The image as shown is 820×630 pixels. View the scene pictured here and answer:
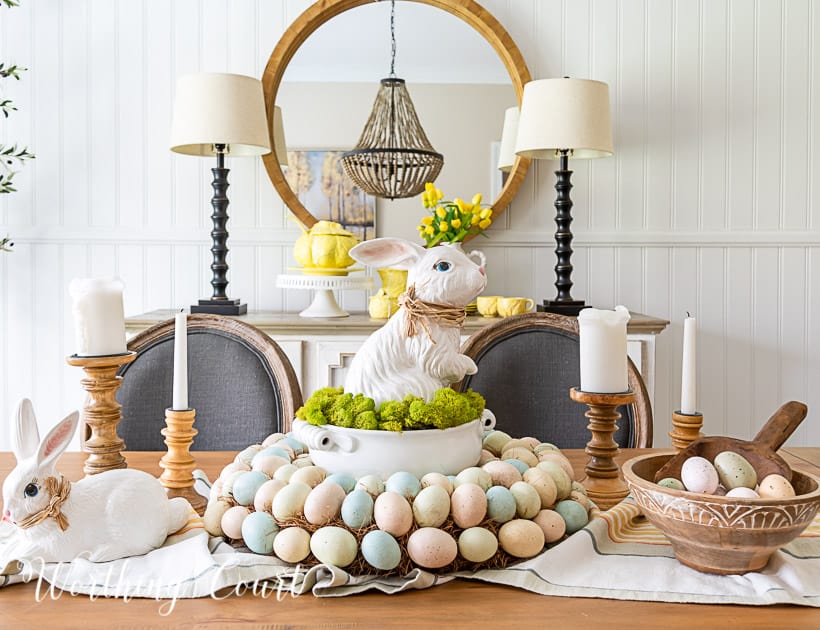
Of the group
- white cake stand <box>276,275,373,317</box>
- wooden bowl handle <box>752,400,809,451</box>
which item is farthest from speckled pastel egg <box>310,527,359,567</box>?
white cake stand <box>276,275,373,317</box>

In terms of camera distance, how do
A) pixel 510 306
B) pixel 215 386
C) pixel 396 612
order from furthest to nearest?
pixel 510 306 < pixel 215 386 < pixel 396 612

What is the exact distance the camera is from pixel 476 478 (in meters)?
0.76

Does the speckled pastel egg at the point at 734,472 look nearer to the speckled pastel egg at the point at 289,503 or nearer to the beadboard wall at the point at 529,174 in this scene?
the speckled pastel egg at the point at 289,503

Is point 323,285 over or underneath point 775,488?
over

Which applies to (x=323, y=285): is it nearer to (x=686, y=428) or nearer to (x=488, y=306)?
(x=488, y=306)

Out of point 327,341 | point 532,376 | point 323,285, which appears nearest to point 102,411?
point 532,376

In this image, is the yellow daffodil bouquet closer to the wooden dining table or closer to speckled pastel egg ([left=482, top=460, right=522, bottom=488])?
speckled pastel egg ([left=482, top=460, right=522, bottom=488])

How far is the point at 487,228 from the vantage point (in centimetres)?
276

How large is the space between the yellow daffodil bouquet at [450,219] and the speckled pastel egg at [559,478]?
1706 mm

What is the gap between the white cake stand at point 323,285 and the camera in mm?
2402

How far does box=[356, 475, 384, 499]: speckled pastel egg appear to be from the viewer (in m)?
0.74

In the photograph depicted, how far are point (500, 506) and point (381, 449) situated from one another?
14 cm

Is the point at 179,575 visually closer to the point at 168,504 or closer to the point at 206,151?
the point at 168,504

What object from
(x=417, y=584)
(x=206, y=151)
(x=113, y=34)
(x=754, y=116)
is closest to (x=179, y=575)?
(x=417, y=584)
